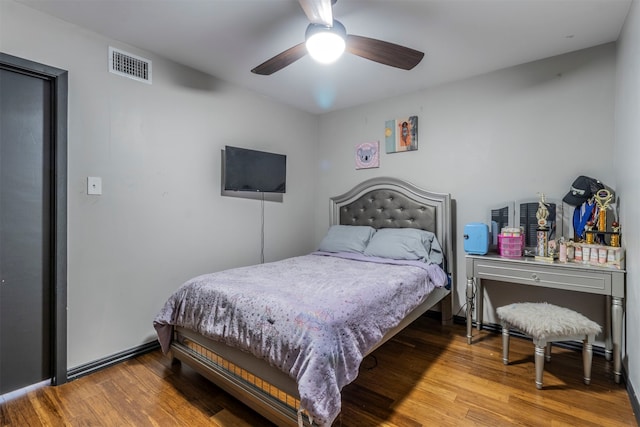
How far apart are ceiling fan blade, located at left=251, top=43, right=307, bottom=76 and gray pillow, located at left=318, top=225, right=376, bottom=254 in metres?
1.73

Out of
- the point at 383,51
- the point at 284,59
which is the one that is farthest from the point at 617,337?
the point at 284,59

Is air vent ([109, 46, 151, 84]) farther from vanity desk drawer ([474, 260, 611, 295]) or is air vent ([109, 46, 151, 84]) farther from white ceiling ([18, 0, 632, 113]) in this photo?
vanity desk drawer ([474, 260, 611, 295])

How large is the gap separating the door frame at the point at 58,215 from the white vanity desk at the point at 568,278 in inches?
116

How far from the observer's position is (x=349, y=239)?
10.3ft

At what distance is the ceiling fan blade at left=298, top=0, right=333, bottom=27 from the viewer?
4.87 feet

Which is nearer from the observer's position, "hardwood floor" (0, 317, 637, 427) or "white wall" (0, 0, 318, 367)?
"hardwood floor" (0, 317, 637, 427)

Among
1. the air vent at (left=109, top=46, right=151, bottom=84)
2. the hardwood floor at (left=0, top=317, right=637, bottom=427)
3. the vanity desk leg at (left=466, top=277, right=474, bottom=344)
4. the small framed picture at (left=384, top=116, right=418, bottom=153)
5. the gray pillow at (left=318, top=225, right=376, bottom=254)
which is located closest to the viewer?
the hardwood floor at (left=0, top=317, right=637, bottom=427)

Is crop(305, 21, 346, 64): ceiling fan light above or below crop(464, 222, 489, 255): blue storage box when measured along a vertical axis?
above

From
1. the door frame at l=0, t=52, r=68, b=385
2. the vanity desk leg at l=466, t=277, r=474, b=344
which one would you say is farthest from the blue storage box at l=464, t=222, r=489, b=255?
the door frame at l=0, t=52, r=68, b=385

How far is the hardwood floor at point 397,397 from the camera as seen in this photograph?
1.62m

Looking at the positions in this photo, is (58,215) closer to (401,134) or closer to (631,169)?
(401,134)

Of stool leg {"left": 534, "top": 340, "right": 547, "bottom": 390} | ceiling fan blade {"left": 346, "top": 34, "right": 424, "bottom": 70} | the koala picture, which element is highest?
ceiling fan blade {"left": 346, "top": 34, "right": 424, "bottom": 70}

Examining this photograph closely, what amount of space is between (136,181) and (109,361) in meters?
1.33

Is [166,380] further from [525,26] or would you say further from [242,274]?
[525,26]
